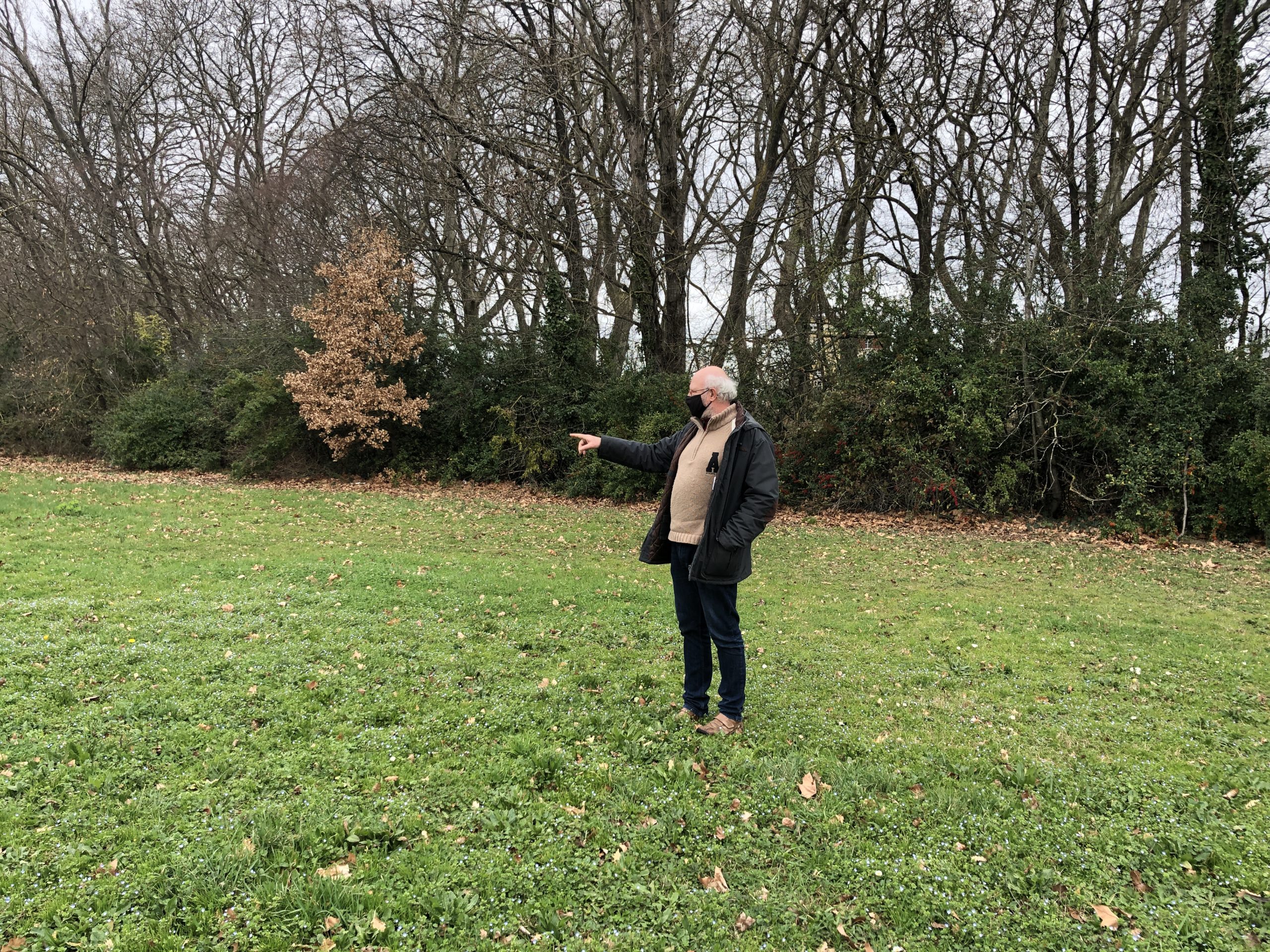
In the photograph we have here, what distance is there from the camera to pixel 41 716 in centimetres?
388

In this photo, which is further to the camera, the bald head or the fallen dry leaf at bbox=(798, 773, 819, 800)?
the bald head

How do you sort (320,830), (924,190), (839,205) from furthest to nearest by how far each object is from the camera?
(839,205) → (924,190) → (320,830)

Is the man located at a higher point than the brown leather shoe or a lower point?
higher

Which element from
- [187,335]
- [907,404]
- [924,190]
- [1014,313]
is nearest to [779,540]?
[907,404]

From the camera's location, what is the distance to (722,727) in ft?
13.5

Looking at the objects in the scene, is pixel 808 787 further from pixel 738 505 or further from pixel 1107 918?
pixel 738 505

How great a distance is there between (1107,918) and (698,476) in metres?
2.54

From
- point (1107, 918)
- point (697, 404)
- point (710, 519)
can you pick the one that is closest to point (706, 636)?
point (710, 519)

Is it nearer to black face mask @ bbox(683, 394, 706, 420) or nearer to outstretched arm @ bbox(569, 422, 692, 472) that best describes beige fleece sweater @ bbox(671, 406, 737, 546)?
black face mask @ bbox(683, 394, 706, 420)

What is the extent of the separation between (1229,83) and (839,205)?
710cm

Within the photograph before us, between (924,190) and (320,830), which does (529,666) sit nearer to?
(320,830)

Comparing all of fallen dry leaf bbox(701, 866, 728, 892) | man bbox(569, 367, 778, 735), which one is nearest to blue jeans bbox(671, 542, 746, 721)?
man bbox(569, 367, 778, 735)

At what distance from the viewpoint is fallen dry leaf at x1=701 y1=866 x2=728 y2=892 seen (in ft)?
9.23

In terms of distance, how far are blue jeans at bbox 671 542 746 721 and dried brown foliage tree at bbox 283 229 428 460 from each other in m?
13.7
